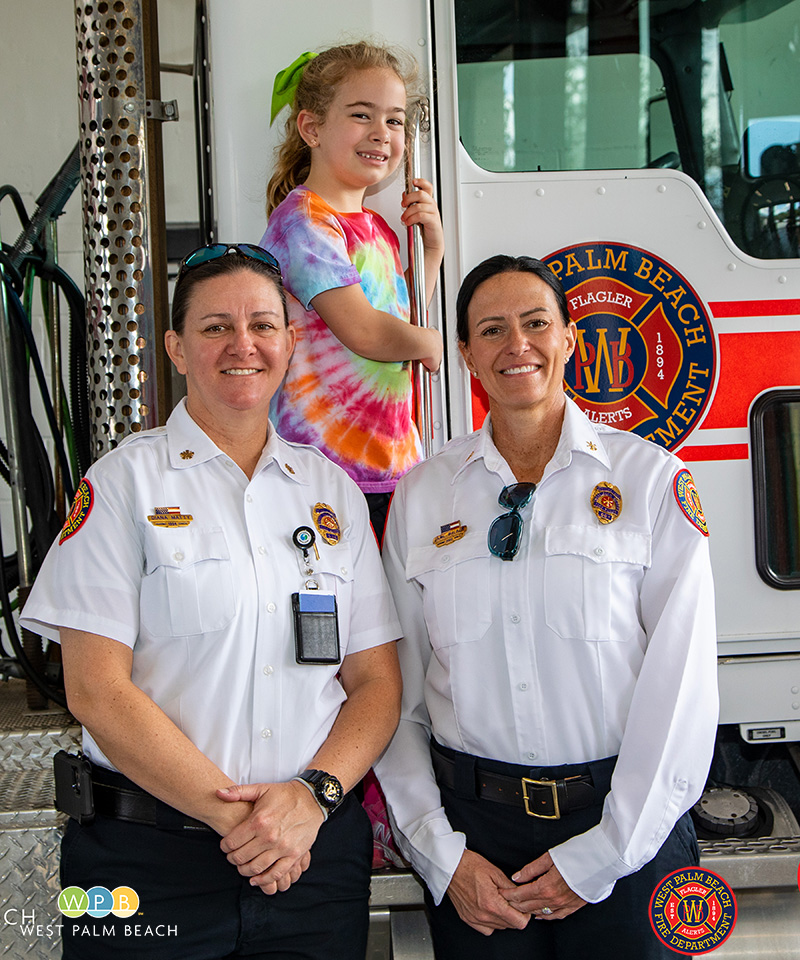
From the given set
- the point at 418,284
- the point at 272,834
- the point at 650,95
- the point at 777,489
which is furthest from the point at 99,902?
the point at 650,95

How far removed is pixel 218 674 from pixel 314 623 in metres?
0.17

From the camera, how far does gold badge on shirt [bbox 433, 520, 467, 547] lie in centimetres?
160

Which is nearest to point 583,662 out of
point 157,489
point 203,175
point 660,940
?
point 660,940

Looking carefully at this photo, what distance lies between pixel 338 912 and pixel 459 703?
1.23 feet

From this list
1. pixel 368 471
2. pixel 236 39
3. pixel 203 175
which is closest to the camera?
pixel 368 471

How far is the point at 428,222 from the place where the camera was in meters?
1.98

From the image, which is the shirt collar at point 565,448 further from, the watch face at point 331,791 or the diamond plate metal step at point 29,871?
the diamond plate metal step at point 29,871

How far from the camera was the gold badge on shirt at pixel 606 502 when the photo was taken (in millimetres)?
1534

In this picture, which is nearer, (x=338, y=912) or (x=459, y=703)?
(x=338, y=912)

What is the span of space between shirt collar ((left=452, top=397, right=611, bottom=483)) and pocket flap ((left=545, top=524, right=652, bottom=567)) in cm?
12

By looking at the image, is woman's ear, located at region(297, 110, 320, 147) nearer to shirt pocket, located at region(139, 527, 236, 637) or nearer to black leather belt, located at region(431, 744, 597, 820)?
shirt pocket, located at region(139, 527, 236, 637)

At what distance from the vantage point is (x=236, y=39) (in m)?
2.00

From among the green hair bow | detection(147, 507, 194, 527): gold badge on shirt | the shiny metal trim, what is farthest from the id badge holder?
the green hair bow

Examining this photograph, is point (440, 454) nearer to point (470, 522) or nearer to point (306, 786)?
point (470, 522)
